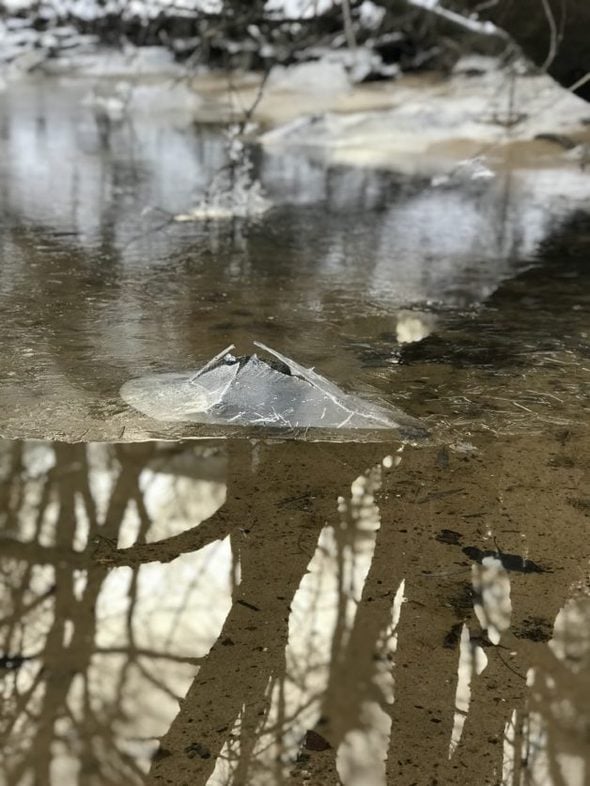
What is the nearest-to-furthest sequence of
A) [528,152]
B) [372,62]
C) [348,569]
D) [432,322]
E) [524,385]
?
[348,569], [524,385], [432,322], [528,152], [372,62]

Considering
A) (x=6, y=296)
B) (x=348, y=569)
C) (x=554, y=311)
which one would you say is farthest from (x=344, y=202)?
(x=348, y=569)

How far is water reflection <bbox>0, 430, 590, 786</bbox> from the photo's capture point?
4.89 feet

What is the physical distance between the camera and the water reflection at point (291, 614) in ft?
4.89

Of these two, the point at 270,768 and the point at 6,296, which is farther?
the point at 6,296

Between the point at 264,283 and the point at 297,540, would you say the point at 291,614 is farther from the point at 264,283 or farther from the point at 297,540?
the point at 264,283

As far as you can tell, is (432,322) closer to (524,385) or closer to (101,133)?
(524,385)

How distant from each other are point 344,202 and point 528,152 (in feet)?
9.79

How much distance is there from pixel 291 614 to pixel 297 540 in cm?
27

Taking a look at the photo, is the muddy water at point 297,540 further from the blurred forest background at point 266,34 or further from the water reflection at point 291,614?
the blurred forest background at point 266,34

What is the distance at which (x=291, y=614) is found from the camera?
5.98 feet

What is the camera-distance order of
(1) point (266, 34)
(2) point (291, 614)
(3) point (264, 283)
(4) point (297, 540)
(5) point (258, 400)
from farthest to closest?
(1) point (266, 34) → (3) point (264, 283) → (5) point (258, 400) → (4) point (297, 540) → (2) point (291, 614)

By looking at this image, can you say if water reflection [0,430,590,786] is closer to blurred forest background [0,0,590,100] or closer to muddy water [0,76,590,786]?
muddy water [0,76,590,786]

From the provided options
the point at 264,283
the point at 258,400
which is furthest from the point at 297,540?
the point at 264,283

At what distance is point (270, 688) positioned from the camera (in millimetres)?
1621
